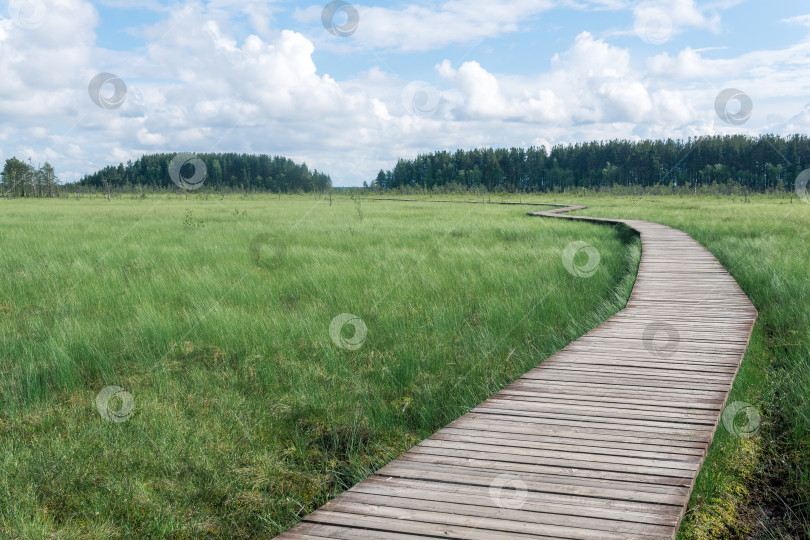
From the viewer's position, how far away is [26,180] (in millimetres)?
72812

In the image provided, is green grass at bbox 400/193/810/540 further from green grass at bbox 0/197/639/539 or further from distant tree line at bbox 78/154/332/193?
distant tree line at bbox 78/154/332/193

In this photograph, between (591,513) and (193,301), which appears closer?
(591,513)

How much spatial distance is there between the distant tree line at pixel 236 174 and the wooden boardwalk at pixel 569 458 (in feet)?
324

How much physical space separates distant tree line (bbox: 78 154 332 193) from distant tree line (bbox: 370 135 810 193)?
64.5 feet

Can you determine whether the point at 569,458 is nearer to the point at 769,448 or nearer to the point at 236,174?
the point at 769,448

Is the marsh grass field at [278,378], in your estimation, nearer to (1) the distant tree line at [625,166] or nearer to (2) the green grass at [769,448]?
(2) the green grass at [769,448]

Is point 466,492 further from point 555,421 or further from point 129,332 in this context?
point 129,332

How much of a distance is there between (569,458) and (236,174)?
116m

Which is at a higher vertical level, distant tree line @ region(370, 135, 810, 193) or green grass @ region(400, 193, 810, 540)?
distant tree line @ region(370, 135, 810, 193)

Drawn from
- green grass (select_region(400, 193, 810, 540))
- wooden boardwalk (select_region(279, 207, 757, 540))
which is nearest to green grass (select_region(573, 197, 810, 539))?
green grass (select_region(400, 193, 810, 540))

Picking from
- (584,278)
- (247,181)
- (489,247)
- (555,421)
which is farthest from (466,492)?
(247,181)

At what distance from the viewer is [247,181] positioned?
106 m

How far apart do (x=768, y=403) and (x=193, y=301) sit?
641 centimetres

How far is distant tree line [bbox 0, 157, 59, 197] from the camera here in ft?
235
